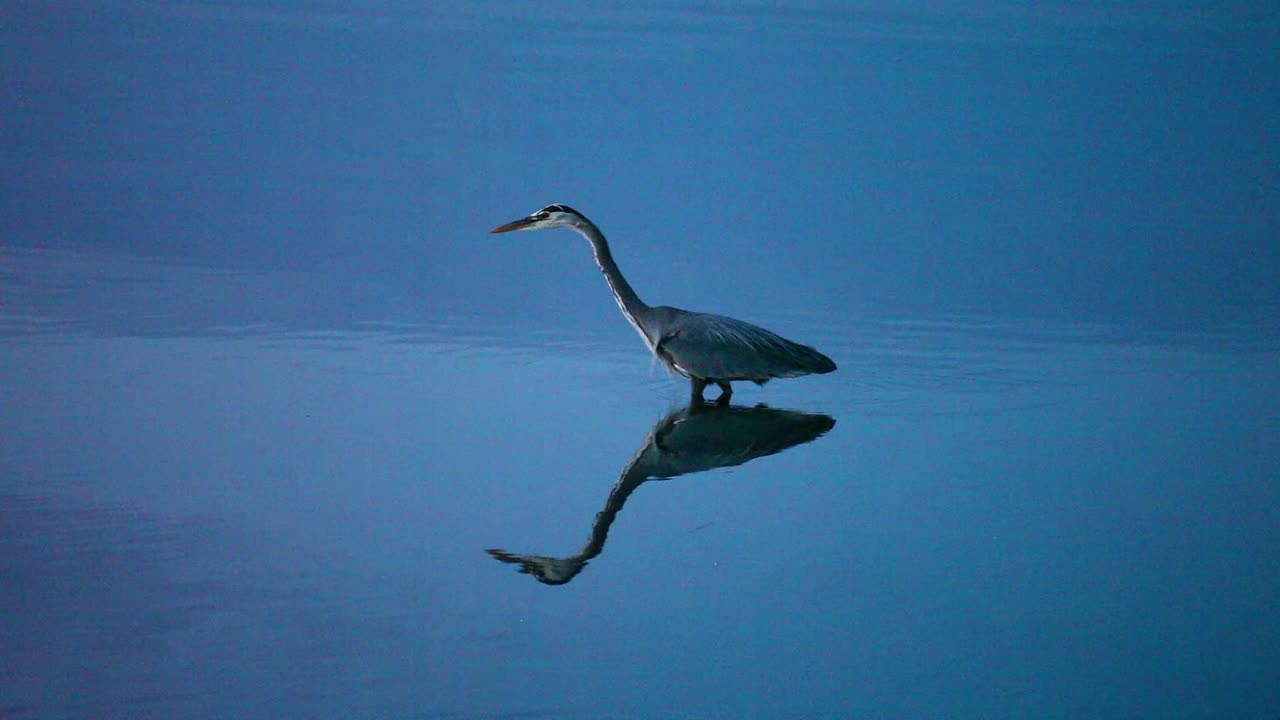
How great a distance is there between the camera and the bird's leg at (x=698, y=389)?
647cm

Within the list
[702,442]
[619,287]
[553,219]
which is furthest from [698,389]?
[553,219]

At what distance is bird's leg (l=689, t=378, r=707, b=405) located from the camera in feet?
21.2

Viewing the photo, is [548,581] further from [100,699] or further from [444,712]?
[100,699]

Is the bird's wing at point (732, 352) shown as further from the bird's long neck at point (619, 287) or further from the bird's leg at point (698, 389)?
the bird's long neck at point (619, 287)

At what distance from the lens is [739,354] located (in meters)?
6.34

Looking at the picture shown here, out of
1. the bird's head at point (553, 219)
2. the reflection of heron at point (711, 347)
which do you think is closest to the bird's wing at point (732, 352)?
the reflection of heron at point (711, 347)

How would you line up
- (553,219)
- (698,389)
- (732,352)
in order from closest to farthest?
(732,352) → (698,389) → (553,219)

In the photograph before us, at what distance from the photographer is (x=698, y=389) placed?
6.50 metres

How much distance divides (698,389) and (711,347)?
23 centimetres

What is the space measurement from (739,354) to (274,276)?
4183mm

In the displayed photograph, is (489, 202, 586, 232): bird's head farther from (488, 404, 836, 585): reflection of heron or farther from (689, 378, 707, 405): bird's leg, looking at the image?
(488, 404, 836, 585): reflection of heron

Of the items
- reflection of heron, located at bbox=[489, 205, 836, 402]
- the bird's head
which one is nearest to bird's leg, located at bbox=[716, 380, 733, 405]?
reflection of heron, located at bbox=[489, 205, 836, 402]

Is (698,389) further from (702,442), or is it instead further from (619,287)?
(702,442)

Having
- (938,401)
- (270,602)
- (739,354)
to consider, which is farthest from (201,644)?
(938,401)
